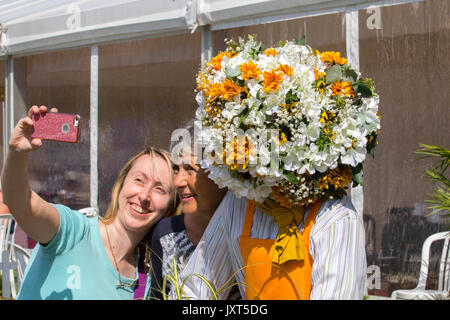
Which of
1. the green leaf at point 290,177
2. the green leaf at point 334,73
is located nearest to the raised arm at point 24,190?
the green leaf at point 290,177

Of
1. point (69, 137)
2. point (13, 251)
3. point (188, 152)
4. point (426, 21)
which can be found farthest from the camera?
point (13, 251)

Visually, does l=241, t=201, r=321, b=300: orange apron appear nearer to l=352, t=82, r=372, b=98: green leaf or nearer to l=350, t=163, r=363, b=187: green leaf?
l=350, t=163, r=363, b=187: green leaf

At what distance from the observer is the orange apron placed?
194 cm

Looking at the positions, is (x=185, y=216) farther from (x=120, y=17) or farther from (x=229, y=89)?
(x=120, y=17)

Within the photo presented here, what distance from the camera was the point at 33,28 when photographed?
600 centimetres

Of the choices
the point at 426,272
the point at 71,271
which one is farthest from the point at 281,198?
the point at 426,272

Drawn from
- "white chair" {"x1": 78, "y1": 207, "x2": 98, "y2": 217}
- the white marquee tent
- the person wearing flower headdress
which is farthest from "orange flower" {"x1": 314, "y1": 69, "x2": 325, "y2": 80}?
"white chair" {"x1": 78, "y1": 207, "x2": 98, "y2": 217}

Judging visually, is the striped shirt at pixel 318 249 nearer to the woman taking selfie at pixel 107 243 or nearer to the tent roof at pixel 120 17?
the woman taking selfie at pixel 107 243

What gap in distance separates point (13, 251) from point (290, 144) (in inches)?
146

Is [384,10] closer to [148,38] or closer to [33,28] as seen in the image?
[148,38]

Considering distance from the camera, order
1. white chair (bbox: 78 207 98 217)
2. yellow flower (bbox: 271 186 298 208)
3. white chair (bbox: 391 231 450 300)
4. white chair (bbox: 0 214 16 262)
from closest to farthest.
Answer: yellow flower (bbox: 271 186 298 208) → white chair (bbox: 391 231 450 300) → white chair (bbox: 78 207 98 217) → white chair (bbox: 0 214 16 262)

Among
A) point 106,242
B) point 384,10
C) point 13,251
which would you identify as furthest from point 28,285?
point 384,10

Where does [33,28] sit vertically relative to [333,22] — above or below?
above

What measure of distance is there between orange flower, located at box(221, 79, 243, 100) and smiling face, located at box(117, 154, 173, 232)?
832mm
